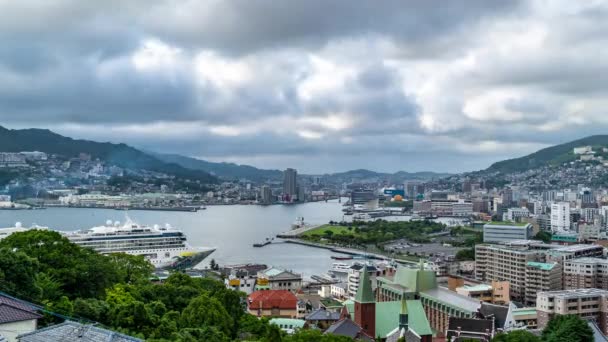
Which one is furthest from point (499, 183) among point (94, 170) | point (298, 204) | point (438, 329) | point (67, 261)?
point (67, 261)

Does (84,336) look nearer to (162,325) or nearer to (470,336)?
(162,325)

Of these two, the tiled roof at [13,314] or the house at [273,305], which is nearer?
the tiled roof at [13,314]

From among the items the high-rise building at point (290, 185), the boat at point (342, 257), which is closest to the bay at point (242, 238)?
the boat at point (342, 257)

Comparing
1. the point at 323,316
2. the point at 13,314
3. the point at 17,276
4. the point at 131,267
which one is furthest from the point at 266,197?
the point at 13,314

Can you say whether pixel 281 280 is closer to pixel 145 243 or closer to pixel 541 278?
pixel 541 278

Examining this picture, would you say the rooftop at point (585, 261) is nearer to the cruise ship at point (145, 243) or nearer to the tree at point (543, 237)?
the tree at point (543, 237)
